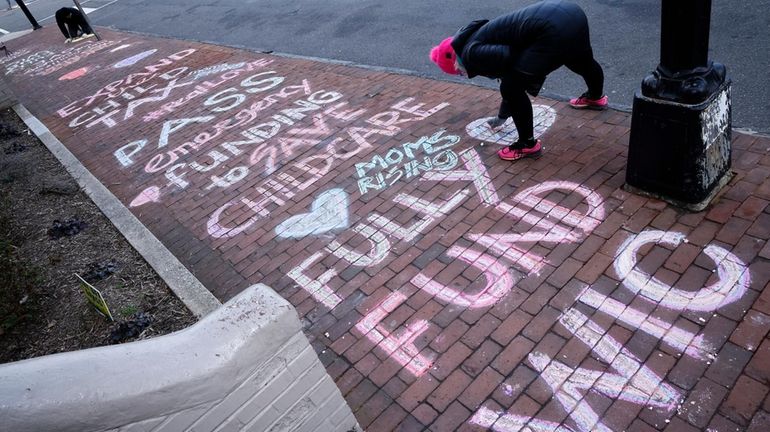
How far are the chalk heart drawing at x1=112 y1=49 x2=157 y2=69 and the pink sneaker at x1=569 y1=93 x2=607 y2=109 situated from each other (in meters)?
9.25

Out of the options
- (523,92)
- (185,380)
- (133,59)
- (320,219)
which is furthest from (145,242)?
(133,59)

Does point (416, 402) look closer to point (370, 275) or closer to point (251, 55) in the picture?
point (370, 275)

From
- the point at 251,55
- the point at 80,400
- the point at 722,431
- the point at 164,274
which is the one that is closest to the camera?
the point at 80,400

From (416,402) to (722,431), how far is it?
5.03 feet

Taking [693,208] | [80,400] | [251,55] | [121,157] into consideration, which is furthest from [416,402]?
[251,55]

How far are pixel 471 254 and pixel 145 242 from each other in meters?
2.97

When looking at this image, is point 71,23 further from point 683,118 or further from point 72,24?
point 683,118

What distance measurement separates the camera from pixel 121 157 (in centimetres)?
673

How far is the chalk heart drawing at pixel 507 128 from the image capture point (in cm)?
507

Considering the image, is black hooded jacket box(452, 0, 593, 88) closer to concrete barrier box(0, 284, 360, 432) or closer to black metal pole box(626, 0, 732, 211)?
black metal pole box(626, 0, 732, 211)

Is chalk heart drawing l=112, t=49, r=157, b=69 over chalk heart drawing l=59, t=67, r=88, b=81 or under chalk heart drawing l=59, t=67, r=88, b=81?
under

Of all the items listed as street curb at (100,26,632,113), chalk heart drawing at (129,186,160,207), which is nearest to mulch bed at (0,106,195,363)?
chalk heart drawing at (129,186,160,207)

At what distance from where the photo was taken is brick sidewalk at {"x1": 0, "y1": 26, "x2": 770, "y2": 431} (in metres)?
2.84

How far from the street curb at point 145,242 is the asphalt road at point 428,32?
408cm
